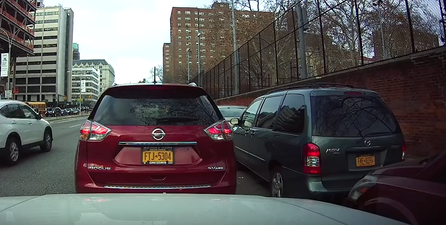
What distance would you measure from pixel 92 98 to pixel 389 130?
148 m

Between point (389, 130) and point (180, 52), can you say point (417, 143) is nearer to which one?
point (389, 130)

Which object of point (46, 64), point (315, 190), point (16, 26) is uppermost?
point (46, 64)

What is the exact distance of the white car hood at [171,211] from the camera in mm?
1832

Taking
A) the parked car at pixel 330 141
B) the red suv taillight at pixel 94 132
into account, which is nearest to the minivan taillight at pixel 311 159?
the parked car at pixel 330 141

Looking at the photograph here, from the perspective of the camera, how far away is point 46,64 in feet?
321

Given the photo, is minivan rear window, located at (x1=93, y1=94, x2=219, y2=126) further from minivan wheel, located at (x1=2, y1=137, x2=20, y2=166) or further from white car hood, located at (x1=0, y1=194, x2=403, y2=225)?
minivan wheel, located at (x1=2, y1=137, x2=20, y2=166)

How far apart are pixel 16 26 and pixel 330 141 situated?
63970 millimetres

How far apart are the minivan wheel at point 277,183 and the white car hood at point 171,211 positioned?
199cm

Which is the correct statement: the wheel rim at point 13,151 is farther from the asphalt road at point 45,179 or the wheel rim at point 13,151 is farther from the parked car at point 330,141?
the parked car at point 330,141

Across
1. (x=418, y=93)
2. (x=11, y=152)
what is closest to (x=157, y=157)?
(x=11, y=152)

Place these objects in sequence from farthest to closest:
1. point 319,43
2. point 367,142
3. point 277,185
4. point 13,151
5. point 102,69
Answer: point 102,69 < point 319,43 < point 13,151 < point 277,185 < point 367,142

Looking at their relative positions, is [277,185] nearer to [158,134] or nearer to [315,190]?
[315,190]

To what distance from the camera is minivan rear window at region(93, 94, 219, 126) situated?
10.9 feet

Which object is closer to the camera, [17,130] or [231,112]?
[17,130]
